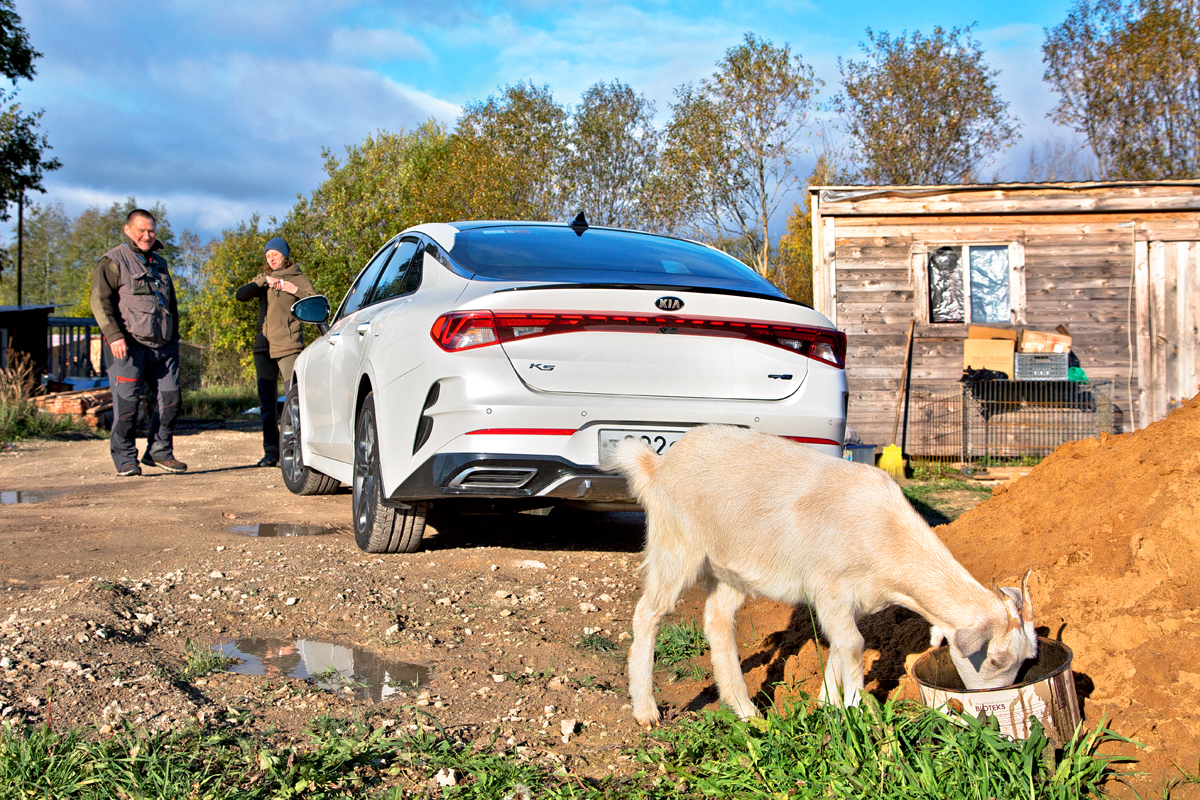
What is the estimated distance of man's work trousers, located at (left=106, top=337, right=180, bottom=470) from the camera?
8.05 metres

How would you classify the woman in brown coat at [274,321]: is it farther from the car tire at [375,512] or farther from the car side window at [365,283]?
the car tire at [375,512]

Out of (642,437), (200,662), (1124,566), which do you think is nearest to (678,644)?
(642,437)

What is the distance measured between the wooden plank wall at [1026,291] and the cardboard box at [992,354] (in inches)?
21.4

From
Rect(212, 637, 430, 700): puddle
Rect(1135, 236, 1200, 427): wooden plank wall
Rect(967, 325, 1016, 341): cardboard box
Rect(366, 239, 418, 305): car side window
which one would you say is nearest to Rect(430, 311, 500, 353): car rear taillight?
Rect(366, 239, 418, 305): car side window

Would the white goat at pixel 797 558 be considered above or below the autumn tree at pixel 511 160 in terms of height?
below

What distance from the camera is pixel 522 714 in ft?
9.57

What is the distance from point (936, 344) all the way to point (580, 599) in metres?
10.0

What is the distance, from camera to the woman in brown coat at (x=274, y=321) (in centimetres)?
880

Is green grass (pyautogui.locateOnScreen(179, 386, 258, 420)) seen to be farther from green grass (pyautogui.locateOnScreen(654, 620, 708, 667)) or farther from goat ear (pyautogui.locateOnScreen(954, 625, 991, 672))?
goat ear (pyautogui.locateOnScreen(954, 625, 991, 672))

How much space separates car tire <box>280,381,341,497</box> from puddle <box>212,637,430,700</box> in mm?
3878

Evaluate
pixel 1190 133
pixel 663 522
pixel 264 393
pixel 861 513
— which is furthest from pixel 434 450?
pixel 1190 133

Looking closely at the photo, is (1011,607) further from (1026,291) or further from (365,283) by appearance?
(1026,291)

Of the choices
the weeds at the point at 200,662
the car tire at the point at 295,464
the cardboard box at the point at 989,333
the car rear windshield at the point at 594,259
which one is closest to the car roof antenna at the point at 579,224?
the car rear windshield at the point at 594,259

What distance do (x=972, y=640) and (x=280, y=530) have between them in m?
4.66
